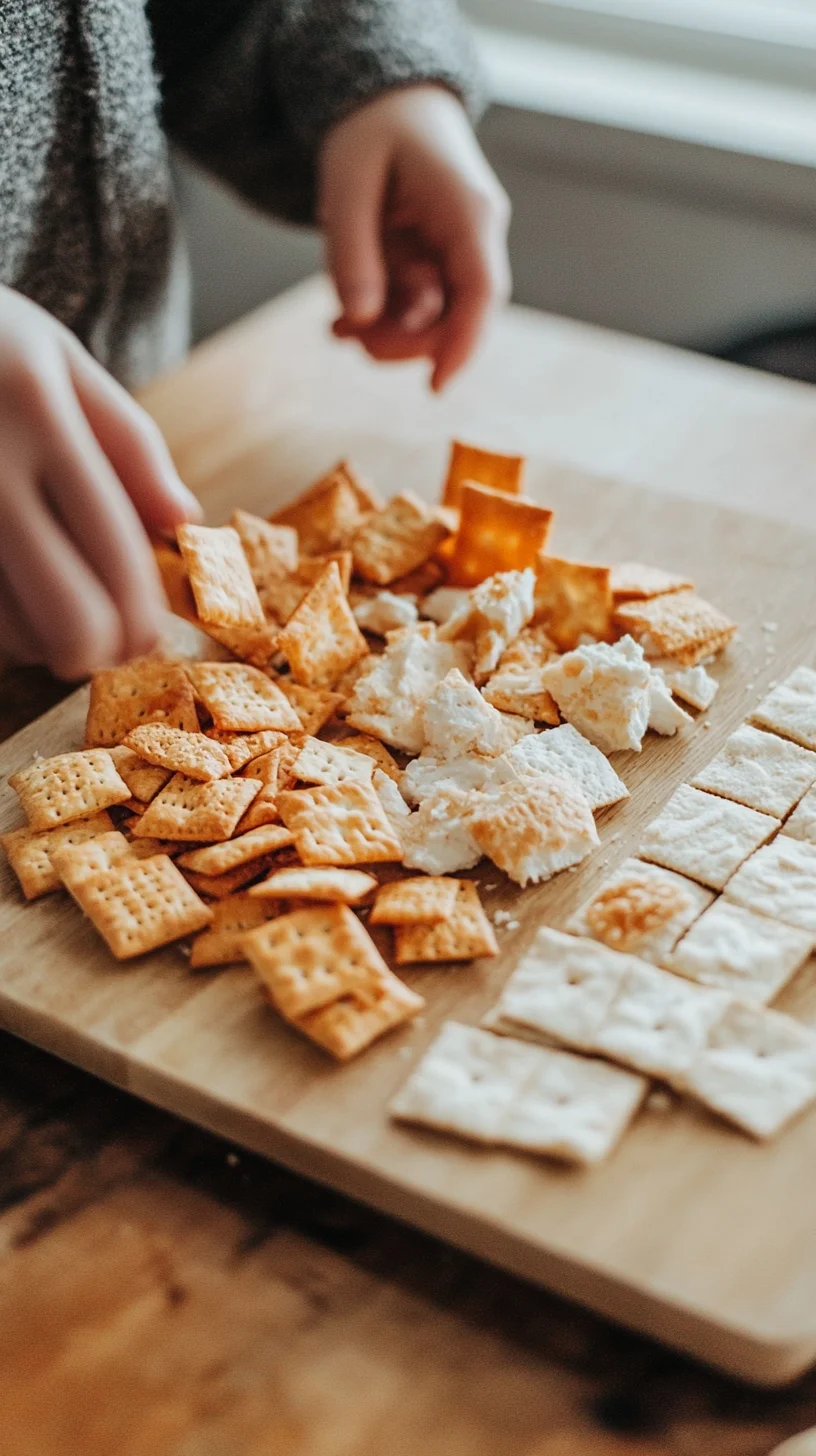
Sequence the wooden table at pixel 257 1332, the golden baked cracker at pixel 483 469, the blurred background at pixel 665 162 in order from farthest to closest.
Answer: the blurred background at pixel 665 162 → the golden baked cracker at pixel 483 469 → the wooden table at pixel 257 1332

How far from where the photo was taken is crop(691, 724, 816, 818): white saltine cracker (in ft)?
3.29

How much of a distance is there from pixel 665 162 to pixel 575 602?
1191 mm

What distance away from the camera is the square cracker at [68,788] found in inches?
38.6

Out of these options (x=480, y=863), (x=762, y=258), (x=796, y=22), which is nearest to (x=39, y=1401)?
(x=480, y=863)

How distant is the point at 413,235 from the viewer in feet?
4.64

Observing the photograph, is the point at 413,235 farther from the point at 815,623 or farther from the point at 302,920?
the point at 302,920

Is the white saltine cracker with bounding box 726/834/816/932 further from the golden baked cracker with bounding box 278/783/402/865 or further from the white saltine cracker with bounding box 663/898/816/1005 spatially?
the golden baked cracker with bounding box 278/783/402/865

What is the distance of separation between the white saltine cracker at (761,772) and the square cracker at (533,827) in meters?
0.12

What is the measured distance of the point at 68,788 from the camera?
3.26 feet

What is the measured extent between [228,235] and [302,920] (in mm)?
1963

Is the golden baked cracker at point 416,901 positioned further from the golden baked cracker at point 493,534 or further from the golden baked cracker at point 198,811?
the golden baked cracker at point 493,534

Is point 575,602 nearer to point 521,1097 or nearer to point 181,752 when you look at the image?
point 181,752

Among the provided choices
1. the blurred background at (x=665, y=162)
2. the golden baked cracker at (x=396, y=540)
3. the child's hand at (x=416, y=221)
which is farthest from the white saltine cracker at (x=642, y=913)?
the blurred background at (x=665, y=162)

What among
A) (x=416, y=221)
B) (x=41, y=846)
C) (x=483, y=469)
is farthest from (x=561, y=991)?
(x=416, y=221)
